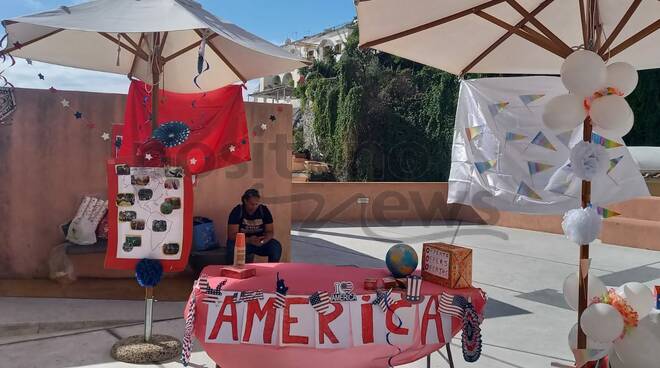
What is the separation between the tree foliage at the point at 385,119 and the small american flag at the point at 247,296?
21675 millimetres

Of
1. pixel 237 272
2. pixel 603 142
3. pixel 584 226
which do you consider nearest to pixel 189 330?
pixel 237 272

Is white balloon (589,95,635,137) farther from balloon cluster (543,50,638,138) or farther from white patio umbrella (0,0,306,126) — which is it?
white patio umbrella (0,0,306,126)

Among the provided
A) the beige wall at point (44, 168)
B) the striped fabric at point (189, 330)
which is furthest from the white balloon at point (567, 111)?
the beige wall at point (44, 168)

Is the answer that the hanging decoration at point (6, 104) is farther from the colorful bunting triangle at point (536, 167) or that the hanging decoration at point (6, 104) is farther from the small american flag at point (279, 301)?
the colorful bunting triangle at point (536, 167)

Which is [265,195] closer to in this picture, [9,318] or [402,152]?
[9,318]

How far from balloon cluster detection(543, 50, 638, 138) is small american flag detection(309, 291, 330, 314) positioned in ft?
5.19

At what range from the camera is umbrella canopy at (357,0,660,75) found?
10.0 ft

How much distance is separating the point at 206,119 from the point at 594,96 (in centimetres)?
344

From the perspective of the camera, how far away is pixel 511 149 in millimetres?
4770

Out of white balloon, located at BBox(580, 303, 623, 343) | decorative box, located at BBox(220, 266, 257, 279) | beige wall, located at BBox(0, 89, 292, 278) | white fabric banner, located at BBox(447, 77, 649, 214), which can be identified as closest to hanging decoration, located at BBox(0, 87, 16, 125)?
beige wall, located at BBox(0, 89, 292, 278)

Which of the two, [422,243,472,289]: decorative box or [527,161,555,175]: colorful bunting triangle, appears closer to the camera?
[422,243,472,289]: decorative box

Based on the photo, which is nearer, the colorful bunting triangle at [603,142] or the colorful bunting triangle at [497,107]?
the colorful bunting triangle at [603,142]

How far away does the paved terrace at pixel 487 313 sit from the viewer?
3.96 m

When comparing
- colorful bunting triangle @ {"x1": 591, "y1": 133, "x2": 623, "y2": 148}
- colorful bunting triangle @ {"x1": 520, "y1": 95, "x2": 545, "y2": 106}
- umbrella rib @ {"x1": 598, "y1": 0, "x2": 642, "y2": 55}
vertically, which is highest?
umbrella rib @ {"x1": 598, "y1": 0, "x2": 642, "y2": 55}
